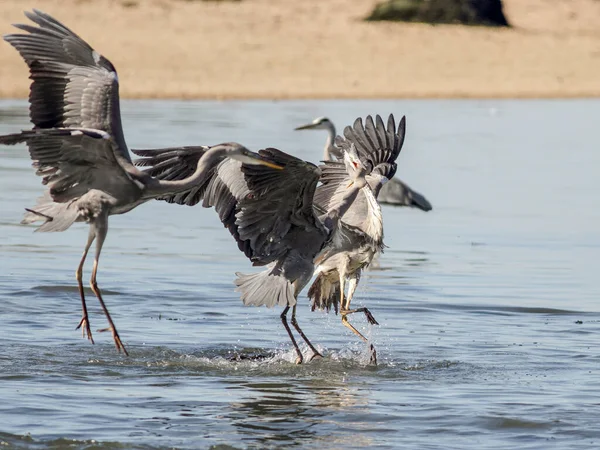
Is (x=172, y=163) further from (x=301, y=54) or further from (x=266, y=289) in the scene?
(x=301, y=54)

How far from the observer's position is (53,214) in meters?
8.05

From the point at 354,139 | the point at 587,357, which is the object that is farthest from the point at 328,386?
the point at 354,139

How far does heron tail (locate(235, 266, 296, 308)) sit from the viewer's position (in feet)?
28.5

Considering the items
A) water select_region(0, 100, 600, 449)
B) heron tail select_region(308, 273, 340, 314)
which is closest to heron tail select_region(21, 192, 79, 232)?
water select_region(0, 100, 600, 449)

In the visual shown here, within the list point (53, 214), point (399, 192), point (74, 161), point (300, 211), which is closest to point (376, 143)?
point (300, 211)

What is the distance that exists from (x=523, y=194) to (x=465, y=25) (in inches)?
892

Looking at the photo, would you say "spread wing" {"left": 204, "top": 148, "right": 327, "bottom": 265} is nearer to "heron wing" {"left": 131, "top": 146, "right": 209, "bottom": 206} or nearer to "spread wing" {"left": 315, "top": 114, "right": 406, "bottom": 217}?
"heron wing" {"left": 131, "top": 146, "right": 209, "bottom": 206}

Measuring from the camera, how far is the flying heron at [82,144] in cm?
755

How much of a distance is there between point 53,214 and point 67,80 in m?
0.86

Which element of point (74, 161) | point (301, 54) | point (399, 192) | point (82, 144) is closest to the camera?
point (82, 144)

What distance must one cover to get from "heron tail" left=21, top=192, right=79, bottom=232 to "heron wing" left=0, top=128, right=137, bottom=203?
0.11 meters

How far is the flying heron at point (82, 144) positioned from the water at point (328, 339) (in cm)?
77

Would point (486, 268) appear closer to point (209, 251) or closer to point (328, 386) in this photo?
point (209, 251)

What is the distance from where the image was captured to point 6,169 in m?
18.2
